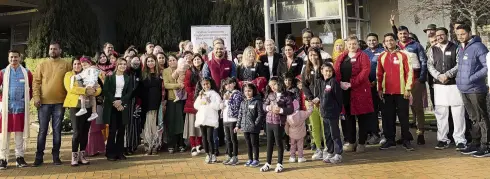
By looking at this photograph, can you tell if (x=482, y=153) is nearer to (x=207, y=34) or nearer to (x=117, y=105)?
(x=117, y=105)

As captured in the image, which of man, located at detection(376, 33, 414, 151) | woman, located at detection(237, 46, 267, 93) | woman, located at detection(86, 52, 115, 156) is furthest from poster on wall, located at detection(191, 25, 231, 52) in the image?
man, located at detection(376, 33, 414, 151)

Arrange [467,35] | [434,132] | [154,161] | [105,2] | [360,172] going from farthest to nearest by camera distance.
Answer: [105,2] < [434,132] < [154,161] < [467,35] < [360,172]

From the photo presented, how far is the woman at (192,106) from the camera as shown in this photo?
26.0ft

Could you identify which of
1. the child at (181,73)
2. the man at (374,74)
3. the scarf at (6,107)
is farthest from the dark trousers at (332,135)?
the scarf at (6,107)

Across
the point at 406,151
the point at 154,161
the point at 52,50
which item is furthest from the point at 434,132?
the point at 52,50

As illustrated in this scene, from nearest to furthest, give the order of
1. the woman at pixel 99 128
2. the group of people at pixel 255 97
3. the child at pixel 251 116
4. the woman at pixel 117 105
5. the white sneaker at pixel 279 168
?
the white sneaker at pixel 279 168 < the child at pixel 251 116 < the group of people at pixel 255 97 < the woman at pixel 117 105 < the woman at pixel 99 128

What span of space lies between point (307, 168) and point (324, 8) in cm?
1076

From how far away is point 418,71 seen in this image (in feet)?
26.3

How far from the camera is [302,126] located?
6.96 metres

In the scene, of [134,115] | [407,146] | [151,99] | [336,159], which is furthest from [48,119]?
[407,146]

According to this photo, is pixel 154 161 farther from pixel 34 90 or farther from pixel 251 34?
pixel 251 34

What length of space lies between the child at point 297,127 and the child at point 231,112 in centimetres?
83

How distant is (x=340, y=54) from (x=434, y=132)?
11.1ft

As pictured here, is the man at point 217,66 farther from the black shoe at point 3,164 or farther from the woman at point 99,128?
the black shoe at point 3,164
